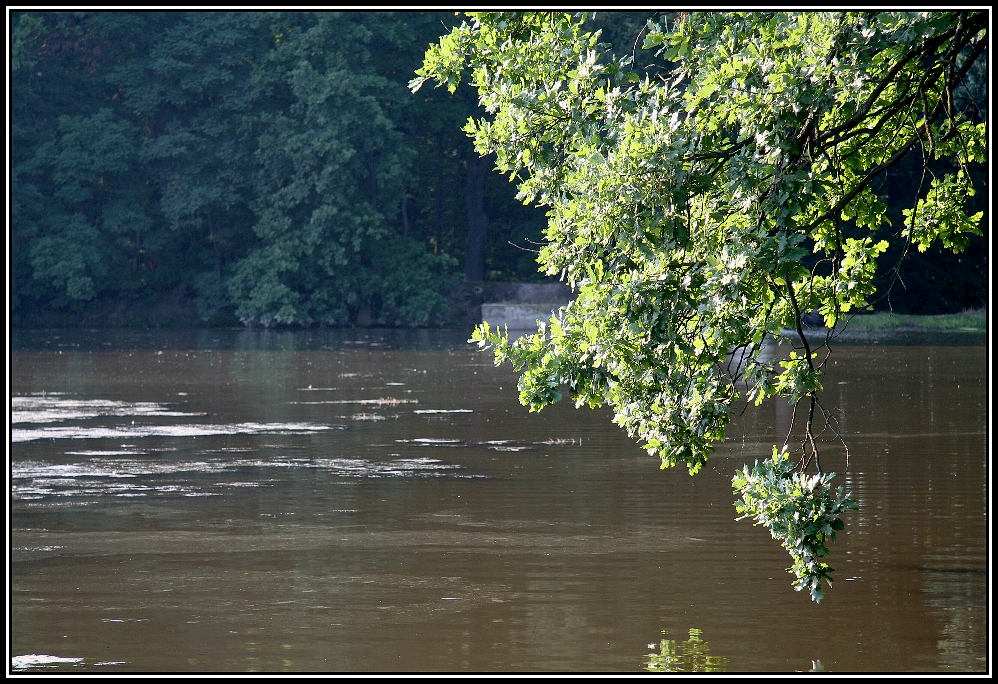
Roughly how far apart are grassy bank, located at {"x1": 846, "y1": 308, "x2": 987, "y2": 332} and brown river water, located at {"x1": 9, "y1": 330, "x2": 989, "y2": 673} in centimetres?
2339

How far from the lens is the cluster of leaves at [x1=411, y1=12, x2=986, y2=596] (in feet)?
21.4

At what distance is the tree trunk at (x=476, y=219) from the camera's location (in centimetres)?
5644

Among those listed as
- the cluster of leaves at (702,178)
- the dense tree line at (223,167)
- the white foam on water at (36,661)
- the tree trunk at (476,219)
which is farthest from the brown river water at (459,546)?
the tree trunk at (476,219)

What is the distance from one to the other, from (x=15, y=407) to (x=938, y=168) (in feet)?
108

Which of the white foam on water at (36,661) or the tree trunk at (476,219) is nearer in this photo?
the white foam on water at (36,661)

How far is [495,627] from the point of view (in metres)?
7.47

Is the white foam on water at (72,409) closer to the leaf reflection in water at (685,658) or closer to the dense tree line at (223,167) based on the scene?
the leaf reflection in water at (685,658)

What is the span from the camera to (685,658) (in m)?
6.91

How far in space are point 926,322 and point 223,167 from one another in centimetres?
2649

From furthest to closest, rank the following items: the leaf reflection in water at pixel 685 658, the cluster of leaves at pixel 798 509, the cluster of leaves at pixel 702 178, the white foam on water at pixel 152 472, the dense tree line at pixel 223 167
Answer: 1. the dense tree line at pixel 223 167
2. the white foam on water at pixel 152 472
3. the cluster of leaves at pixel 798 509
4. the leaf reflection in water at pixel 685 658
5. the cluster of leaves at pixel 702 178

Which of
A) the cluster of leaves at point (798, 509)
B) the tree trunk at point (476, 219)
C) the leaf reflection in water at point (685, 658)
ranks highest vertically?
the tree trunk at point (476, 219)

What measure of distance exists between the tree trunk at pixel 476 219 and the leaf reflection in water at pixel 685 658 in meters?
49.3

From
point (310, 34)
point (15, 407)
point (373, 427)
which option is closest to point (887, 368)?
point (373, 427)

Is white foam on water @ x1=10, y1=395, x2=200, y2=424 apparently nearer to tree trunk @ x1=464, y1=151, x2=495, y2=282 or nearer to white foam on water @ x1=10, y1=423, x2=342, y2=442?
white foam on water @ x1=10, y1=423, x2=342, y2=442
